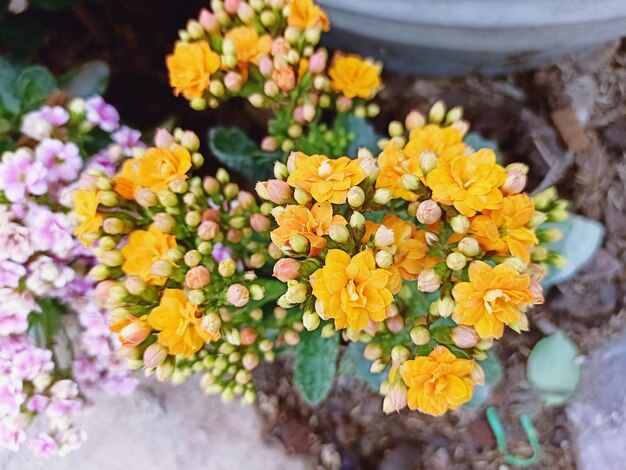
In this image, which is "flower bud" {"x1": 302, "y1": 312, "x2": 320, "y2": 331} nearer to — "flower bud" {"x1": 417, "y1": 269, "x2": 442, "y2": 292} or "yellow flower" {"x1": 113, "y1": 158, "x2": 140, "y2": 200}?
"flower bud" {"x1": 417, "y1": 269, "x2": 442, "y2": 292}

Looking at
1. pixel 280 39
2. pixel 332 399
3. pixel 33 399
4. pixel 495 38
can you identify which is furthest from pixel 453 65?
pixel 33 399

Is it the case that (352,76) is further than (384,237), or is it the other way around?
(352,76)

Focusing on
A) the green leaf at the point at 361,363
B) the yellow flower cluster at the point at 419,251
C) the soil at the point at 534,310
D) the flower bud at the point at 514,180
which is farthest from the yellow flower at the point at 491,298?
the soil at the point at 534,310

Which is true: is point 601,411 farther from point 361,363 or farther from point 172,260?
point 172,260

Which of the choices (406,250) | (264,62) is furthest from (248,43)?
(406,250)

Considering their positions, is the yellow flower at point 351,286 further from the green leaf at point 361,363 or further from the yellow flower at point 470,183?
the green leaf at point 361,363

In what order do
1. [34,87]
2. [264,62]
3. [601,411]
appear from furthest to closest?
[601,411]
[34,87]
[264,62]

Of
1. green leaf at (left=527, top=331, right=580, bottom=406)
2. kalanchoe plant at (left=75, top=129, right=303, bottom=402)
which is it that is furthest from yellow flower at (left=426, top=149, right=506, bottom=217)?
green leaf at (left=527, top=331, right=580, bottom=406)
